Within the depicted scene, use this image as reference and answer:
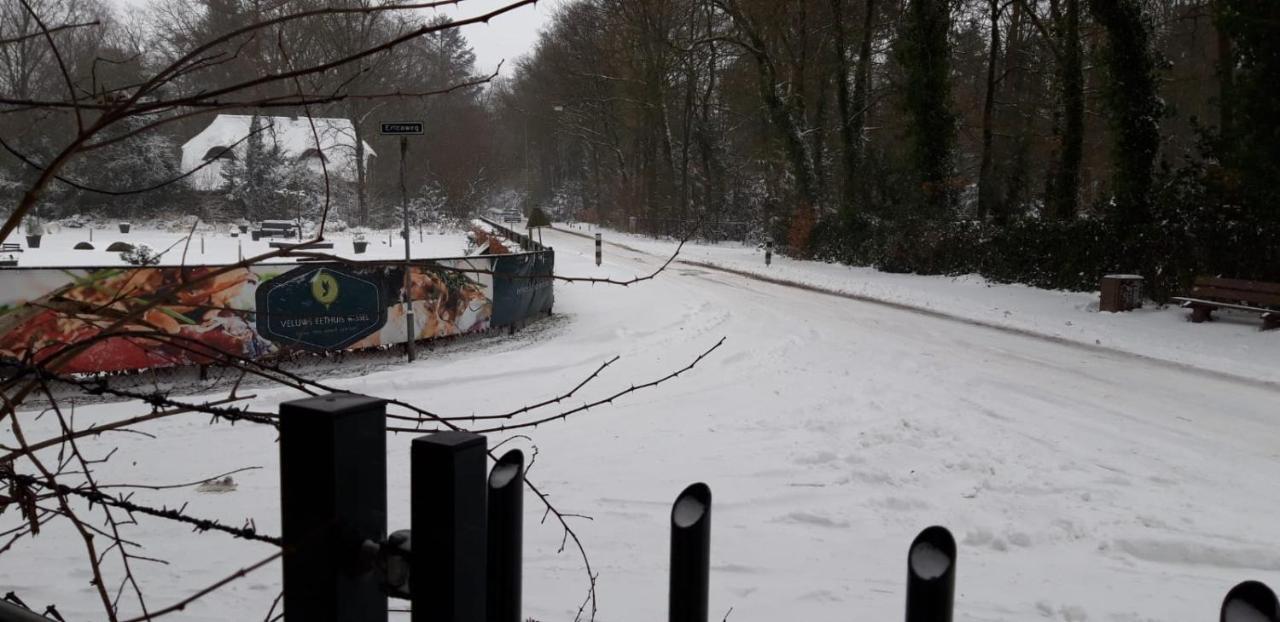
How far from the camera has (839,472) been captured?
6527mm

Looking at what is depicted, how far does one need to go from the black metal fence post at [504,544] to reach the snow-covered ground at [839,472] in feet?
9.74

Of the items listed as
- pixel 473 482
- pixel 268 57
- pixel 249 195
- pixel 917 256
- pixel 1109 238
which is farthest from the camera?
pixel 249 195

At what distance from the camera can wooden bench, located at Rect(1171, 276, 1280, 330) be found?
13391mm

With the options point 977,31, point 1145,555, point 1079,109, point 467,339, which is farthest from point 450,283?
point 977,31

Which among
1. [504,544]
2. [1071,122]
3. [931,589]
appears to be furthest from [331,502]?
[1071,122]

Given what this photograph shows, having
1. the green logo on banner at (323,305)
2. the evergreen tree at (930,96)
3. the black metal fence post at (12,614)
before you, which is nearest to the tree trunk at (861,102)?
the evergreen tree at (930,96)

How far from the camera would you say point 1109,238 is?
57.6ft

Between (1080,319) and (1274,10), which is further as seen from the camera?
(1080,319)

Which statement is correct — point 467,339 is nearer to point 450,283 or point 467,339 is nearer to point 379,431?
point 450,283

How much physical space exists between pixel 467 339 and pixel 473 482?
42.1 feet

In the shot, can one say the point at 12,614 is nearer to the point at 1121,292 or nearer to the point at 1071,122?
the point at 1121,292

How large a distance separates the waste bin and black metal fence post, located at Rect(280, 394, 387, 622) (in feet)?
56.9

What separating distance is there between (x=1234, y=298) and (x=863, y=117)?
637 inches

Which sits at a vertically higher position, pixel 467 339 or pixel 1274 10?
pixel 1274 10
